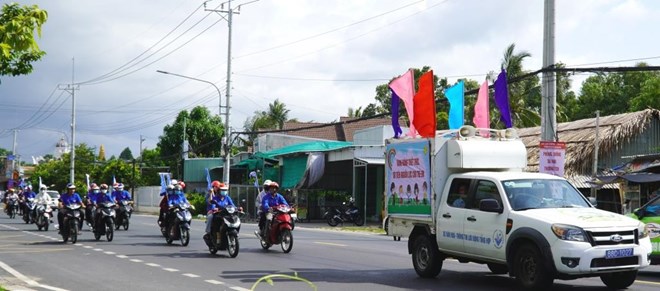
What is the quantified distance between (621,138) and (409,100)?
1684 centimetres

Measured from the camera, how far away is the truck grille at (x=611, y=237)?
9789 mm

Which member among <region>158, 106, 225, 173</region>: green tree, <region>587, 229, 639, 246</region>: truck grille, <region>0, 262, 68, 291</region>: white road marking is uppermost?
<region>158, 106, 225, 173</region>: green tree

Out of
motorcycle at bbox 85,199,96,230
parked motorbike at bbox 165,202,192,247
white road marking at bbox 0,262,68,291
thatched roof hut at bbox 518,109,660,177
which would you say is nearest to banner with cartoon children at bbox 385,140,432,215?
white road marking at bbox 0,262,68,291

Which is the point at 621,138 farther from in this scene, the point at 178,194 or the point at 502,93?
the point at 178,194

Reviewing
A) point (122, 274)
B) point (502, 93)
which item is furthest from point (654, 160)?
point (122, 274)

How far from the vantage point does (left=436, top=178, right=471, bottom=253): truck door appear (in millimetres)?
11766

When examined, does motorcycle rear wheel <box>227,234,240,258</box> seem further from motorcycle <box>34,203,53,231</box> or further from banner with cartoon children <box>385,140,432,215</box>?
motorcycle <box>34,203,53,231</box>

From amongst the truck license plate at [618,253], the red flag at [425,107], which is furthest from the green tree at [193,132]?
the truck license plate at [618,253]

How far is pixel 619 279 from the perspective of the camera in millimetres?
10812

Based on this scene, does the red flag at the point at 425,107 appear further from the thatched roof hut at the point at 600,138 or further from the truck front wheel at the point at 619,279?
the thatched roof hut at the point at 600,138

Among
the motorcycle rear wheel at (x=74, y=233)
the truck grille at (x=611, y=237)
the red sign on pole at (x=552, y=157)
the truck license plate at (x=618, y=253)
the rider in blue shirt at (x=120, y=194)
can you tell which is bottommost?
the motorcycle rear wheel at (x=74, y=233)

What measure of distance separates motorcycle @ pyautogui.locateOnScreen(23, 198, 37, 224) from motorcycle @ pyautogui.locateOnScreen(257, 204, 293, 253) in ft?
59.0

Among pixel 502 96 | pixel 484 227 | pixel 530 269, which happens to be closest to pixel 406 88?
pixel 502 96

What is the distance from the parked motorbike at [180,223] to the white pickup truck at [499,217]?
309 inches
